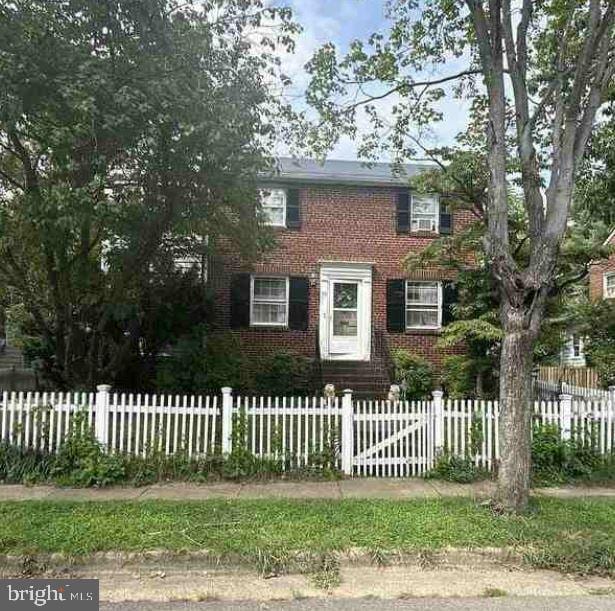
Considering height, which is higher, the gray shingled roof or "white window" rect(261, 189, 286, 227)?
the gray shingled roof

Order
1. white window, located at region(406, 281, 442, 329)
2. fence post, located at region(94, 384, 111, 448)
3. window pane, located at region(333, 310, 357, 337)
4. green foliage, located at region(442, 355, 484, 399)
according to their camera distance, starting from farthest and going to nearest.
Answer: white window, located at region(406, 281, 442, 329), window pane, located at region(333, 310, 357, 337), green foliage, located at region(442, 355, 484, 399), fence post, located at region(94, 384, 111, 448)

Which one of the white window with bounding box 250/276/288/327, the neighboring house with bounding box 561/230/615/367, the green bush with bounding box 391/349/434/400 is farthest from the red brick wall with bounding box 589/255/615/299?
the white window with bounding box 250/276/288/327

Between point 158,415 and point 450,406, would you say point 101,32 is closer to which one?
point 158,415

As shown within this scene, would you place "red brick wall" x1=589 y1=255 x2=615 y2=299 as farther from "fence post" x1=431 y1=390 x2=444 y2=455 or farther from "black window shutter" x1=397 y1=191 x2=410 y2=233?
"fence post" x1=431 y1=390 x2=444 y2=455

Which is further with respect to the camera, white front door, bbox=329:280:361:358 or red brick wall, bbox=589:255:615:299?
red brick wall, bbox=589:255:615:299

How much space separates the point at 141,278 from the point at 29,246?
1956 millimetres

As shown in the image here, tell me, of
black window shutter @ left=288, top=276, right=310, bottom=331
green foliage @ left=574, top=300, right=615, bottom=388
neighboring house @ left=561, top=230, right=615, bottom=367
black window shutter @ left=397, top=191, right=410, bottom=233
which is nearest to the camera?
green foliage @ left=574, top=300, right=615, bottom=388

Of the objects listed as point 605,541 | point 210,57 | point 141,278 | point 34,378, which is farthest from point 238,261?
point 605,541

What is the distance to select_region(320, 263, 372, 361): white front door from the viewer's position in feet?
48.6

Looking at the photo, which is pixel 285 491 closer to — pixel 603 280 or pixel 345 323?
pixel 345 323

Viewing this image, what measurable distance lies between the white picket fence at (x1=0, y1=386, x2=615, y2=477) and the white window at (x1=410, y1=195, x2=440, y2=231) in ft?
27.5

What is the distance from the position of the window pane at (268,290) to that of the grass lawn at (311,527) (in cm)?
895

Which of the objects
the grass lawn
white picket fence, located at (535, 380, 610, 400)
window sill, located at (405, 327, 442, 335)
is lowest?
the grass lawn

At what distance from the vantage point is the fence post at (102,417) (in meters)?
7.50
